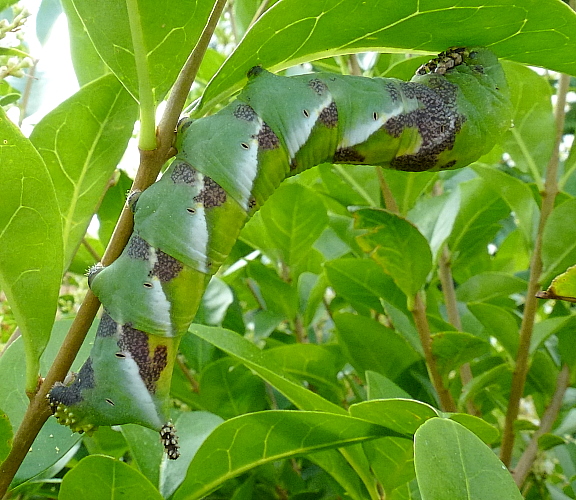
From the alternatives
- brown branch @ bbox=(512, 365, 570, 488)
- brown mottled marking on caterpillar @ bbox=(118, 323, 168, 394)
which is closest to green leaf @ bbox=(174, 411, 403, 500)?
brown mottled marking on caterpillar @ bbox=(118, 323, 168, 394)

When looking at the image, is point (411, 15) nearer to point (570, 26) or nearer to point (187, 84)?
point (570, 26)

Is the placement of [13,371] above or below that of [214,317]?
above

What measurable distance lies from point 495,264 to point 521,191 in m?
0.69

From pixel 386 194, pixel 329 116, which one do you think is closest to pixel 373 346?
pixel 386 194

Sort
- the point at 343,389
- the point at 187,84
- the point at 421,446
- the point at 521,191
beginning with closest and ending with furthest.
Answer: the point at 421,446
the point at 187,84
the point at 521,191
the point at 343,389

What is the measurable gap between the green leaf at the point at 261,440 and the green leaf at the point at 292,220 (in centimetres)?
78

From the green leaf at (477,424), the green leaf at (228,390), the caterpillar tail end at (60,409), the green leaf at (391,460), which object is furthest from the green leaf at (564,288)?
the green leaf at (228,390)

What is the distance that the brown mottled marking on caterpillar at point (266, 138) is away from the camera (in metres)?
0.98

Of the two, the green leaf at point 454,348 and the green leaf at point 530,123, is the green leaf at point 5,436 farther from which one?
the green leaf at point 530,123

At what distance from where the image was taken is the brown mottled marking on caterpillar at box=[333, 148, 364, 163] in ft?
3.55

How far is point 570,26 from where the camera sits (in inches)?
32.7

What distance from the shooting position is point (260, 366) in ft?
3.10

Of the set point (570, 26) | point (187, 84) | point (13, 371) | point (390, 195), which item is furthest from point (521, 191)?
point (13, 371)

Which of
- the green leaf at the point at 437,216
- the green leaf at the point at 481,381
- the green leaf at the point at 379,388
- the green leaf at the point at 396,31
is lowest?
the green leaf at the point at 481,381
